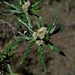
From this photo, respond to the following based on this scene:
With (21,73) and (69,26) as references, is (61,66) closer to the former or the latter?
(21,73)

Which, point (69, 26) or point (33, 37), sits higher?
point (69, 26)

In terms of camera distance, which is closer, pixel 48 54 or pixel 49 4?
pixel 48 54

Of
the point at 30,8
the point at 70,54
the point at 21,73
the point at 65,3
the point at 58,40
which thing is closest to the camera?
the point at 30,8

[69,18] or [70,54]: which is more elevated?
[69,18]

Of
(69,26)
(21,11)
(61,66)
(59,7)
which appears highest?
(59,7)

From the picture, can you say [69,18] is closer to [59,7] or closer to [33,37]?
[59,7]

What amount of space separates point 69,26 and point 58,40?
87 cm

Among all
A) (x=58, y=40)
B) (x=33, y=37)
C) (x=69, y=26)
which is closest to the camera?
(x=33, y=37)

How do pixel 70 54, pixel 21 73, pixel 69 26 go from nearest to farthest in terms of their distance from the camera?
pixel 21 73 < pixel 70 54 < pixel 69 26

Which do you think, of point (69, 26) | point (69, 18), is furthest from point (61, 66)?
point (69, 18)

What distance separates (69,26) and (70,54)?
152 cm

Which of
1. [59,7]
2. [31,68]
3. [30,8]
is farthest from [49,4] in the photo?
[30,8]

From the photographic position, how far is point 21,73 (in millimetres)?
5758

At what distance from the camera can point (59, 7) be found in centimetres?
870
